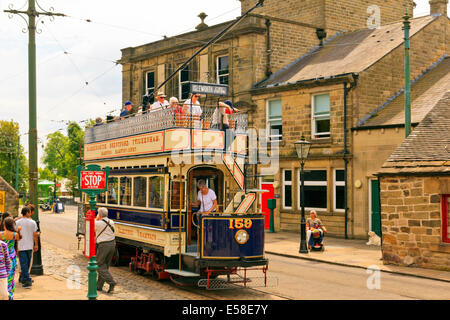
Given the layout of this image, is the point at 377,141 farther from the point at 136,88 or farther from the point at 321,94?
the point at 136,88

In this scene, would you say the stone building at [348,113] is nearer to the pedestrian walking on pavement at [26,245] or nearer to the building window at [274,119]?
the building window at [274,119]

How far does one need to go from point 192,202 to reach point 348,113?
Result: 40.5ft

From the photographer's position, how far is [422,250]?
1623 cm

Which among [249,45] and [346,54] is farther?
[249,45]

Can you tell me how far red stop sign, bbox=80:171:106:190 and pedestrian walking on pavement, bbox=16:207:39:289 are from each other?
278 centimetres

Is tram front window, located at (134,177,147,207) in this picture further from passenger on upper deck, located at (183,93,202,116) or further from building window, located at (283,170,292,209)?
building window, located at (283,170,292,209)

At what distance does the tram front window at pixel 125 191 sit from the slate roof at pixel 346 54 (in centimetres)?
1249

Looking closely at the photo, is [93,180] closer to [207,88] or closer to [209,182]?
[209,182]

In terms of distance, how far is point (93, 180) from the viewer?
11.0 meters

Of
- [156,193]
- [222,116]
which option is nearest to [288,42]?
[222,116]

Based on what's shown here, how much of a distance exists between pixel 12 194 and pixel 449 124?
1776 centimetres

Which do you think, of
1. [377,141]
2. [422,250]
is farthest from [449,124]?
[377,141]

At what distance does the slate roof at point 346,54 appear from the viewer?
2581cm

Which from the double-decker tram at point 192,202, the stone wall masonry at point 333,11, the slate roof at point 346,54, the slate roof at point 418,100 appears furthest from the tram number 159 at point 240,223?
the stone wall masonry at point 333,11
